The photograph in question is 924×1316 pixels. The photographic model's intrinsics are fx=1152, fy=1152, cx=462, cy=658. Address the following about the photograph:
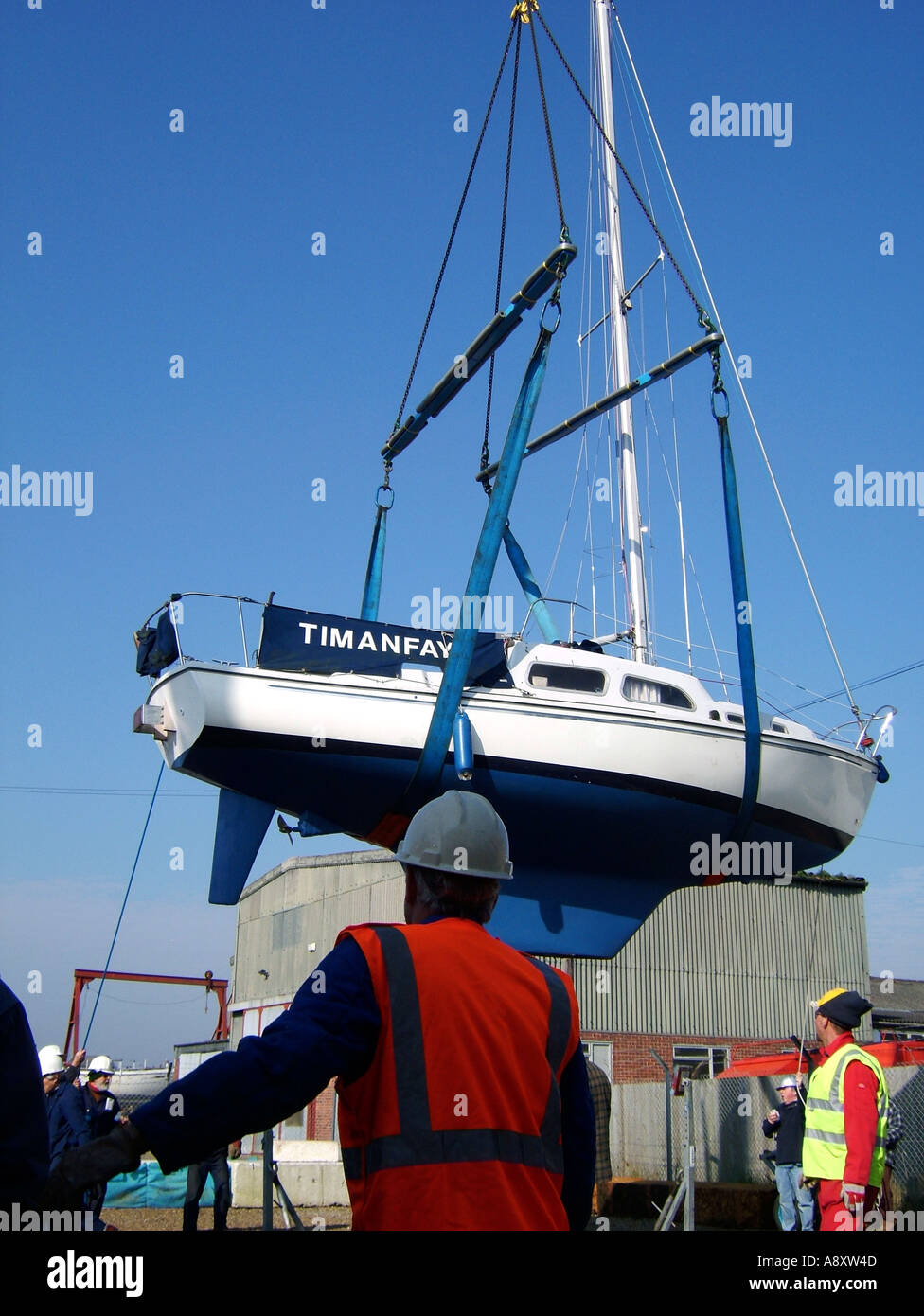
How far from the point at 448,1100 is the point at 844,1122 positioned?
3.76 metres

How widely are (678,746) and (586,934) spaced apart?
220 centimetres

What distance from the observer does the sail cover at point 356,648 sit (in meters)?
11.5

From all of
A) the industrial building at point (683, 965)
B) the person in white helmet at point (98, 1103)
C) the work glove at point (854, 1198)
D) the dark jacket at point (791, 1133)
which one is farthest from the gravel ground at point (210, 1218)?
the work glove at point (854, 1198)

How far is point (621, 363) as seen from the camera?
17.7m

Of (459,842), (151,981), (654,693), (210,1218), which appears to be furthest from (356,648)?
(151,981)

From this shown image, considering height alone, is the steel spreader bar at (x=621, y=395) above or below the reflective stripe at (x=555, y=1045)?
above

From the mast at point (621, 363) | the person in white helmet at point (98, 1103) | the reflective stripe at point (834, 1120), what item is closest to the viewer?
the reflective stripe at point (834, 1120)

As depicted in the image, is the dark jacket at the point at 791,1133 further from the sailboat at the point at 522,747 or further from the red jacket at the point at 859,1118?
the red jacket at the point at 859,1118

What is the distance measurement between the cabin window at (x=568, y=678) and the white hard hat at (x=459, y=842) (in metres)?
9.60

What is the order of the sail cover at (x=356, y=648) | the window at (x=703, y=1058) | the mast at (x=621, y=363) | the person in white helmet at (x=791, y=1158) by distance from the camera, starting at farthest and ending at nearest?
1. the window at (x=703, y=1058)
2. the mast at (x=621, y=363)
3. the sail cover at (x=356, y=648)
4. the person in white helmet at (x=791, y=1158)

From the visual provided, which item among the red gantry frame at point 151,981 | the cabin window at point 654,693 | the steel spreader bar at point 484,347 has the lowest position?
the red gantry frame at point 151,981

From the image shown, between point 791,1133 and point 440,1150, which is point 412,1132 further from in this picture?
point 791,1133

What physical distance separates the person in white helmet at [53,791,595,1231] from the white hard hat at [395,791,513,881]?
145 mm
